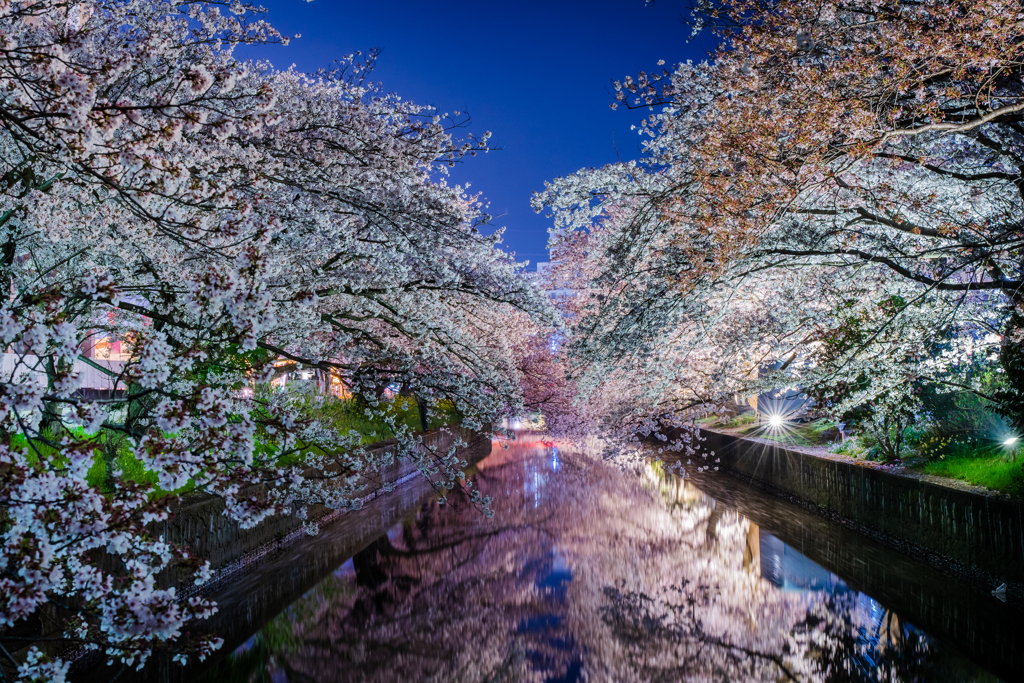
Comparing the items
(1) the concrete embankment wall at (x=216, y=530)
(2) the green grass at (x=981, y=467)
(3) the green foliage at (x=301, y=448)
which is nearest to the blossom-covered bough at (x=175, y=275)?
(3) the green foliage at (x=301, y=448)

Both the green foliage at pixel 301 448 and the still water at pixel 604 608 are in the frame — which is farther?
the still water at pixel 604 608

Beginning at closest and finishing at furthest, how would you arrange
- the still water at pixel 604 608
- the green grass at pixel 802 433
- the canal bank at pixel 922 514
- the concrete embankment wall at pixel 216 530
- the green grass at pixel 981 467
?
1. the still water at pixel 604 608
2. the concrete embankment wall at pixel 216 530
3. the canal bank at pixel 922 514
4. the green grass at pixel 981 467
5. the green grass at pixel 802 433

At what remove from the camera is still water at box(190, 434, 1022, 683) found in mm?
7395

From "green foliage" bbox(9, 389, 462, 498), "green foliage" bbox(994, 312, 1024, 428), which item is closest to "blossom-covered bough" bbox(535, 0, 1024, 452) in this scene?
"green foliage" bbox(994, 312, 1024, 428)

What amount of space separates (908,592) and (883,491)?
10.9 ft

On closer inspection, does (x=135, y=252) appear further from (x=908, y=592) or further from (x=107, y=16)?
(x=908, y=592)

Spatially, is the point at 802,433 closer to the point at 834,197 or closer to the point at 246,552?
the point at 834,197

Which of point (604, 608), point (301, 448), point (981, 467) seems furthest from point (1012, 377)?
point (301, 448)

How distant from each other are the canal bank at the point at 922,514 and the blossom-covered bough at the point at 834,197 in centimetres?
180

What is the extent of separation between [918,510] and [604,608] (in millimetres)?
6274

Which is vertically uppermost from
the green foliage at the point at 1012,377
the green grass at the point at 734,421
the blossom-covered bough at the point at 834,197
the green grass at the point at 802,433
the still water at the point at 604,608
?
the blossom-covered bough at the point at 834,197

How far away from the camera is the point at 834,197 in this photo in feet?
32.2

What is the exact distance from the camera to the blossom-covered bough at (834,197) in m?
7.23

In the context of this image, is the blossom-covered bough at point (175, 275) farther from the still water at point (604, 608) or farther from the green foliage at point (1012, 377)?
the green foliage at point (1012, 377)
